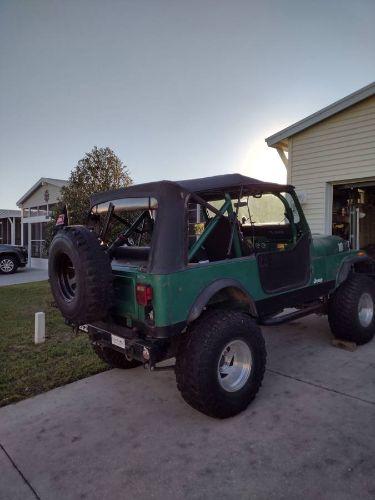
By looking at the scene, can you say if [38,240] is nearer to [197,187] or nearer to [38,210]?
[38,210]

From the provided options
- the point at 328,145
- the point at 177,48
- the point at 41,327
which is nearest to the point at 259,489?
the point at 41,327

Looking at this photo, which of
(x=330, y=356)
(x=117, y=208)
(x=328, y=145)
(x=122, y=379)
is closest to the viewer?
(x=117, y=208)

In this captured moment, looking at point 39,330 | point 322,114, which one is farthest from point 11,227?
point 322,114

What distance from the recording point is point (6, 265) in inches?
603

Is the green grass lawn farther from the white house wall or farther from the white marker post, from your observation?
the white house wall

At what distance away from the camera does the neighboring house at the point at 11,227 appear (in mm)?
22803

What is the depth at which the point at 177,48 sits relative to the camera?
8.23 metres

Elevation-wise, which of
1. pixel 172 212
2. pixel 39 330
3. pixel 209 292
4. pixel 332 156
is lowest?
pixel 39 330

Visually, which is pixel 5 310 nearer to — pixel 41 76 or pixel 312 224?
pixel 41 76

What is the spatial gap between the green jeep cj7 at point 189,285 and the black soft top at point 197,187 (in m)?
0.01

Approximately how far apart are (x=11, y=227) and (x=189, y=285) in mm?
23921

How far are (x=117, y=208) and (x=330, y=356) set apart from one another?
3339 mm

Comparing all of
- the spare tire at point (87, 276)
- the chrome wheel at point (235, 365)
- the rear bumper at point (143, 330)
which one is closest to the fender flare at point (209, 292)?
the rear bumper at point (143, 330)

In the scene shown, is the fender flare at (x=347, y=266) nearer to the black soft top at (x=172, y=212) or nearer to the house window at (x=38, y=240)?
the black soft top at (x=172, y=212)
